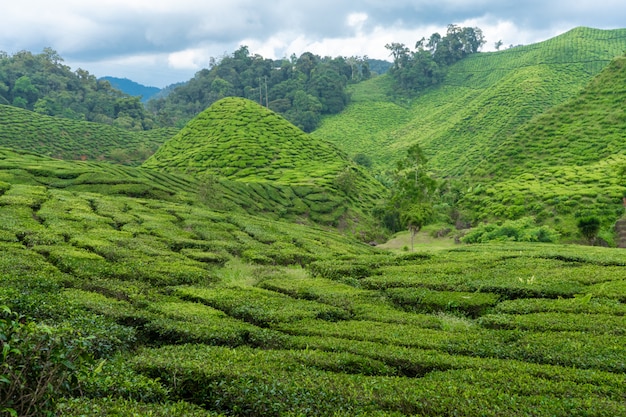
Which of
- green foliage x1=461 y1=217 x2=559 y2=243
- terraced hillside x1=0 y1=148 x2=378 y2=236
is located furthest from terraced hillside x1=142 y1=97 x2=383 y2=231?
green foliage x1=461 y1=217 x2=559 y2=243

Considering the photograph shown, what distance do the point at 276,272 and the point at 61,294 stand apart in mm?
9644

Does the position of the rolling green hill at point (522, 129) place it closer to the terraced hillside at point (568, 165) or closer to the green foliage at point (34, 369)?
the terraced hillside at point (568, 165)

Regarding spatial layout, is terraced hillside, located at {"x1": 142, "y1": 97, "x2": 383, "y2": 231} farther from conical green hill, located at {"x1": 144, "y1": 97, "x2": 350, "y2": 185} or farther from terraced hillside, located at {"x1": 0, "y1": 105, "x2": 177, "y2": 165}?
terraced hillside, located at {"x1": 0, "y1": 105, "x2": 177, "y2": 165}

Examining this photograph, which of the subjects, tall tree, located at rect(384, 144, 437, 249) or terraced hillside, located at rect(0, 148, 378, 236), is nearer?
terraced hillside, located at rect(0, 148, 378, 236)

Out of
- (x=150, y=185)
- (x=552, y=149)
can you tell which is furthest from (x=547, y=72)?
(x=150, y=185)

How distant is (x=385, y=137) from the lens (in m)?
116

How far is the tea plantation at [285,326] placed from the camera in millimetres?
7910

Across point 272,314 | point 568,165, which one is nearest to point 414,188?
point 568,165

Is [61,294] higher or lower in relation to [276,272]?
higher

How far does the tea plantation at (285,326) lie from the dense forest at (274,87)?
4294 inches

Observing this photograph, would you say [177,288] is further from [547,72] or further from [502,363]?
[547,72]

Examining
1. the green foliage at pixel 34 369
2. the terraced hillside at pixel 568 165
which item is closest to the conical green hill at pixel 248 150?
the terraced hillside at pixel 568 165

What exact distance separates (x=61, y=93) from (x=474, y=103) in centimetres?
10899

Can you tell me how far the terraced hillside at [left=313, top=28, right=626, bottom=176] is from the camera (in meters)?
91.8
